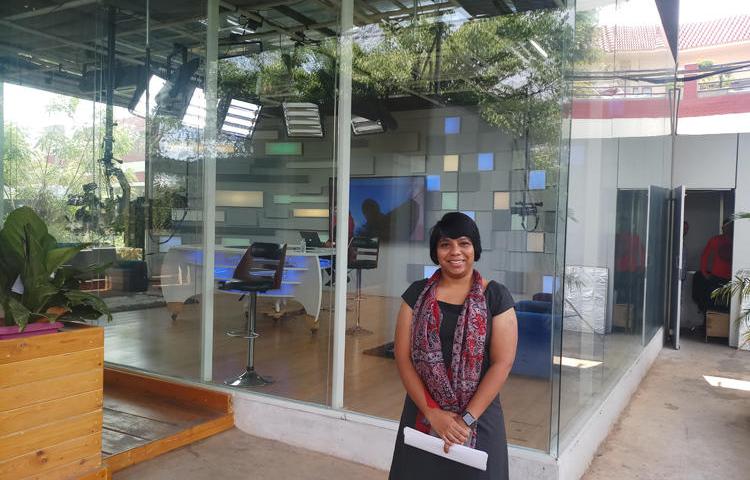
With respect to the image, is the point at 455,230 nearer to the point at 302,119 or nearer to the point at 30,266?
the point at 30,266

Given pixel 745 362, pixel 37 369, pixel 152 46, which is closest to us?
pixel 37 369

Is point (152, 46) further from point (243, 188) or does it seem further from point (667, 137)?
point (667, 137)

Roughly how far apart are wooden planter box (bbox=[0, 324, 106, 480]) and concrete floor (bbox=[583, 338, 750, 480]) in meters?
2.77

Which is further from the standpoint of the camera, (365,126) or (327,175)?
(365,126)

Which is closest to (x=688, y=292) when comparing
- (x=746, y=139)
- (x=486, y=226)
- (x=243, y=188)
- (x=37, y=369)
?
(x=746, y=139)

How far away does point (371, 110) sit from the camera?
181 inches

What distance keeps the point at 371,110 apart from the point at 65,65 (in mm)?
2764

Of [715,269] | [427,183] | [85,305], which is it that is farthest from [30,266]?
[715,269]

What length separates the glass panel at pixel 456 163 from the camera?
11.8 ft

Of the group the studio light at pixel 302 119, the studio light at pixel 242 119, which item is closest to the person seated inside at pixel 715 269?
the studio light at pixel 302 119

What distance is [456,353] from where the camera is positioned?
1827mm

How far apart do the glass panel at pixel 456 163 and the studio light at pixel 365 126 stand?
0.05ft

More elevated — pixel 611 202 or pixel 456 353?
pixel 611 202

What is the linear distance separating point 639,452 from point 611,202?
1754mm
